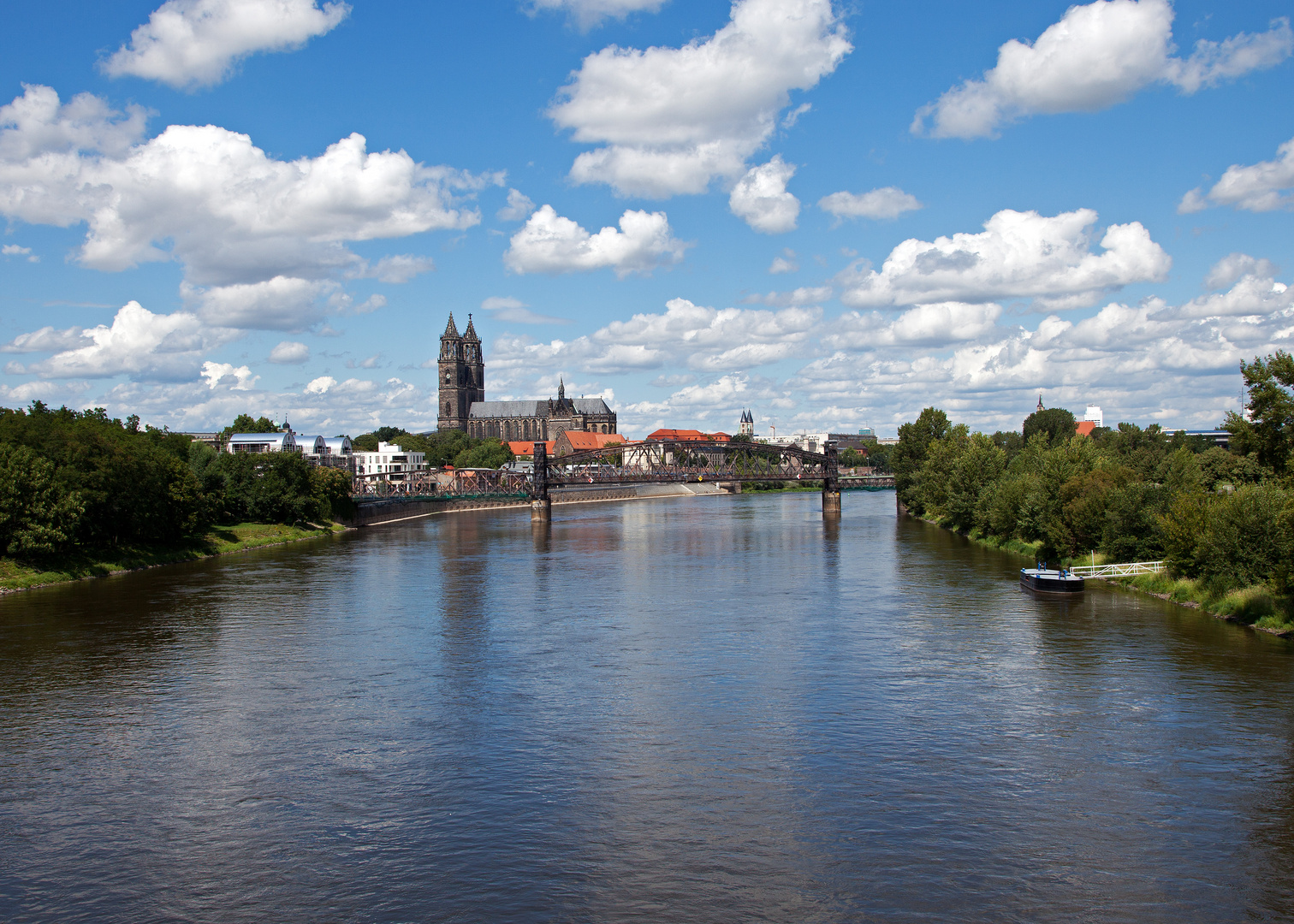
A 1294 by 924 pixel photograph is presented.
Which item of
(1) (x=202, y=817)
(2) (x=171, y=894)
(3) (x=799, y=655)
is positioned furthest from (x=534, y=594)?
(2) (x=171, y=894)

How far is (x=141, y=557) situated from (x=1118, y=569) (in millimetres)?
52897

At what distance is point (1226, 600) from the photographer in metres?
34.6

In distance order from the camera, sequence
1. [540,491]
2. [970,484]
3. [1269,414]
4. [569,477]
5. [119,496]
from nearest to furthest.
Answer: [1269,414] → [119,496] → [970,484] → [540,491] → [569,477]

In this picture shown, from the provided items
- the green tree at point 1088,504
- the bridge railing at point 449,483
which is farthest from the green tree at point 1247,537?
the bridge railing at point 449,483

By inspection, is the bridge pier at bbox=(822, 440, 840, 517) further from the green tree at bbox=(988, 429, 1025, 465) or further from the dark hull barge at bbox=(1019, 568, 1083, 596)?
the dark hull barge at bbox=(1019, 568, 1083, 596)

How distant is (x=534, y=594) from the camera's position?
46469 mm

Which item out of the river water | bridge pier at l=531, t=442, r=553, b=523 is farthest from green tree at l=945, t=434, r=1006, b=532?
bridge pier at l=531, t=442, r=553, b=523

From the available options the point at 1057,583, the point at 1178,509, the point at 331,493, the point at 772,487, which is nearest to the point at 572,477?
the point at 331,493

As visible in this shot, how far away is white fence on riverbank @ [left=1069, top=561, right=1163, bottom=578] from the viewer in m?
42.6

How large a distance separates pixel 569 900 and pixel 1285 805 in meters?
13.0

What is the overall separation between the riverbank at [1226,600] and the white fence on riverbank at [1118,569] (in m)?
0.29

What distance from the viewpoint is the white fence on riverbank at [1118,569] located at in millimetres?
42562

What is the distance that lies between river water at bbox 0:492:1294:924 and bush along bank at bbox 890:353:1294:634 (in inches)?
84.5

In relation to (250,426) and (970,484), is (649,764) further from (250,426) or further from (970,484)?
(250,426)
